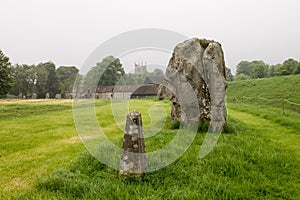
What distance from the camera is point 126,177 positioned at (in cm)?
512

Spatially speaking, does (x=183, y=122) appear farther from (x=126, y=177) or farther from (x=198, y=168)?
(x=126, y=177)

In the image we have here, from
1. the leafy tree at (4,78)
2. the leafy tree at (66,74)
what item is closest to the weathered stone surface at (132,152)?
the leafy tree at (4,78)

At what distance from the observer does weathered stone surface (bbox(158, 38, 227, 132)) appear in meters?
9.60

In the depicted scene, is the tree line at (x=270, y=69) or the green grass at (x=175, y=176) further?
the tree line at (x=270, y=69)

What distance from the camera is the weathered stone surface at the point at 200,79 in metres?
9.60

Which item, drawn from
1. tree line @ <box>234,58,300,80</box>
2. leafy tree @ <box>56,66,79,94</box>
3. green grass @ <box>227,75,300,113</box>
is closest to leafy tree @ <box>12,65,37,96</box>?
leafy tree @ <box>56,66,79,94</box>

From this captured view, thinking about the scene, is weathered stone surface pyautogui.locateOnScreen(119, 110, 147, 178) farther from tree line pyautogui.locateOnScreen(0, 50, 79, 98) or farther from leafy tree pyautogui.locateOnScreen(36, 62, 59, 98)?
leafy tree pyautogui.locateOnScreen(36, 62, 59, 98)

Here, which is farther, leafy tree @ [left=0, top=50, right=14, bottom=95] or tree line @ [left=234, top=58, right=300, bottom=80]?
tree line @ [left=234, top=58, right=300, bottom=80]

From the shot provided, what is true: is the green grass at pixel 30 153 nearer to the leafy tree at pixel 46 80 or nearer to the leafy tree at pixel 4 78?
the leafy tree at pixel 4 78

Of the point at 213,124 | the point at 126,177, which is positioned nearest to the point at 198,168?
the point at 126,177

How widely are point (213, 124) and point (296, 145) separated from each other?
9.50ft

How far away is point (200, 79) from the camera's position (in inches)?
396

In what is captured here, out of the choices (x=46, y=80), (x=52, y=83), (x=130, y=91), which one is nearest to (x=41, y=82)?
(x=46, y=80)

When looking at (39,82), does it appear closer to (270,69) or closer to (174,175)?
(174,175)
